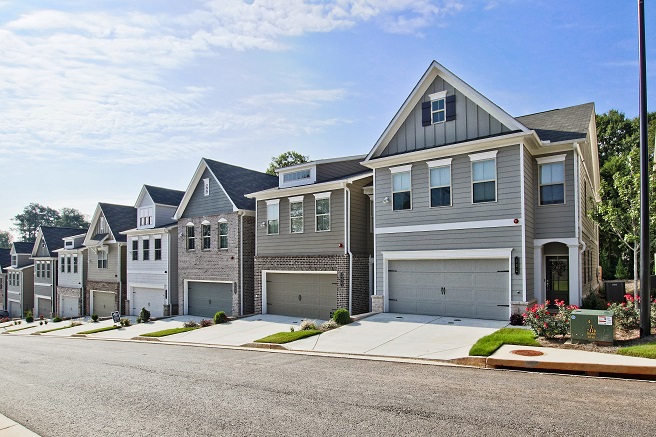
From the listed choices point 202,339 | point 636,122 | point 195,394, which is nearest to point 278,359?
point 195,394

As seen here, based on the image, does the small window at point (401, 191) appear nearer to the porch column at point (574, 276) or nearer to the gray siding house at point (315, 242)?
the gray siding house at point (315, 242)

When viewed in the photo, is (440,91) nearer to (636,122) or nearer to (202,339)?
(202,339)

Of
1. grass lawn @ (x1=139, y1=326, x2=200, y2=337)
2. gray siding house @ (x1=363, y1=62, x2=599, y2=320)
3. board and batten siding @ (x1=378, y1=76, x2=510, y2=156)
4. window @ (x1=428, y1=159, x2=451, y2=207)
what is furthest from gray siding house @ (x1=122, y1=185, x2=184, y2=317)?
window @ (x1=428, y1=159, x2=451, y2=207)

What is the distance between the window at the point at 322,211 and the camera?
2273 cm

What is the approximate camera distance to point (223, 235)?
89.8 feet

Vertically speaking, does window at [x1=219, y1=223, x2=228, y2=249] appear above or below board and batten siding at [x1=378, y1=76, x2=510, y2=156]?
below

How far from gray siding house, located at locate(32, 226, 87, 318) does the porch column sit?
144 feet

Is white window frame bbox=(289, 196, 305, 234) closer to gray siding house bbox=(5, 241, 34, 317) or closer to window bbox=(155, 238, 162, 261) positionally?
window bbox=(155, 238, 162, 261)

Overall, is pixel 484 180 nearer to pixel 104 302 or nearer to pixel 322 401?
pixel 322 401

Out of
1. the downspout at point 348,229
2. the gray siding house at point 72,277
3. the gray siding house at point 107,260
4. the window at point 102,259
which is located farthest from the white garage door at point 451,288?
the gray siding house at point 72,277

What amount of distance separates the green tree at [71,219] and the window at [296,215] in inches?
3953

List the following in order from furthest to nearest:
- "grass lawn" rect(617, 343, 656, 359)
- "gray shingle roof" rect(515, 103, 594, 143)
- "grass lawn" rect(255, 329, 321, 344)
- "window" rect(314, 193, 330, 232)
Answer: "window" rect(314, 193, 330, 232), "gray shingle roof" rect(515, 103, 594, 143), "grass lawn" rect(255, 329, 321, 344), "grass lawn" rect(617, 343, 656, 359)

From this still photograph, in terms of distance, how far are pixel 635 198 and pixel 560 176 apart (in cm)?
250

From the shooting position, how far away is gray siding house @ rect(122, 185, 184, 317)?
3106cm
